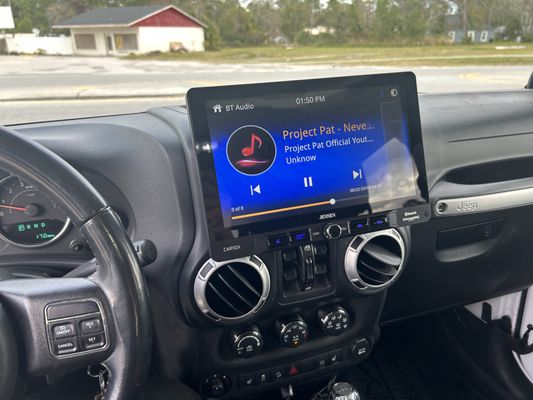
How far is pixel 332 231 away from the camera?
4.14 ft

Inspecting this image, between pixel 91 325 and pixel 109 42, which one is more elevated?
pixel 109 42

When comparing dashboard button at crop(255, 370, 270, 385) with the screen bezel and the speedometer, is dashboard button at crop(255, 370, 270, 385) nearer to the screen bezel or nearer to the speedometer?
the screen bezel

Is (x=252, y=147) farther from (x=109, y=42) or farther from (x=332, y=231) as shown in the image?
(x=109, y=42)

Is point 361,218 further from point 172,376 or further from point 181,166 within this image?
point 172,376

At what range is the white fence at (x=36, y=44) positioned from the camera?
6.13 feet

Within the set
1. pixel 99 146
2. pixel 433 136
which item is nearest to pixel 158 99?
pixel 99 146

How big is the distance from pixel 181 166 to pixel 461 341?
1455 mm

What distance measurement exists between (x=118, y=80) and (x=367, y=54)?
1.21 meters

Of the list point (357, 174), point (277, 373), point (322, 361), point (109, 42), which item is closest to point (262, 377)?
point (277, 373)

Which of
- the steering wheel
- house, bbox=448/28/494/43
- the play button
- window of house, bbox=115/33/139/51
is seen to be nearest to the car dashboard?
the play button

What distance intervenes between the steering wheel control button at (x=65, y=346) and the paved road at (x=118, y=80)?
1.25 metres

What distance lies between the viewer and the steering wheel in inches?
35.2

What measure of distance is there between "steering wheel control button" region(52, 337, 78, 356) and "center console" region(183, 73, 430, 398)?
35cm

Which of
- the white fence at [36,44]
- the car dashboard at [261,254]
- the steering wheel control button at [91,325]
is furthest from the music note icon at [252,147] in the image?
the white fence at [36,44]
